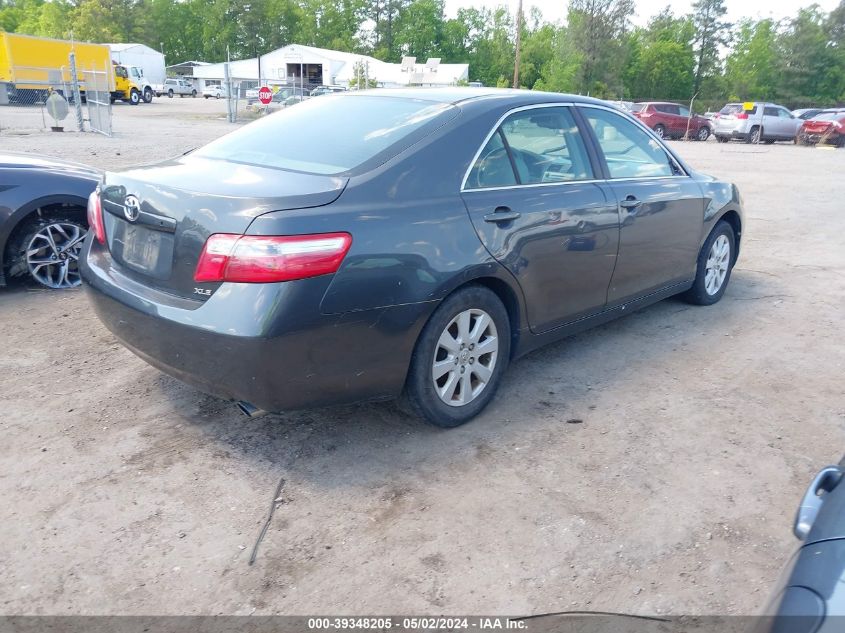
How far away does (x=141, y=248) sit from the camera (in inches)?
132

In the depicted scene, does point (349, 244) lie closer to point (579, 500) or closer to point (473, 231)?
point (473, 231)

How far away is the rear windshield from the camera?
3508 millimetres

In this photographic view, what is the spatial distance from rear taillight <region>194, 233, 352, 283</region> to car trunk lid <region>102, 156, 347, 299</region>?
53mm

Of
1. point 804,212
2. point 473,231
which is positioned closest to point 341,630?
point 473,231

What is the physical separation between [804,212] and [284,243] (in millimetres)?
10314

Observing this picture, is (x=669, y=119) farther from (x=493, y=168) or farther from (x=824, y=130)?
(x=493, y=168)

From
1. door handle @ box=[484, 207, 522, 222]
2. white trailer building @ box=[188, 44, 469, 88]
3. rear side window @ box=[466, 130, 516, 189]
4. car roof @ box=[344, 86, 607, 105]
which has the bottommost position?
door handle @ box=[484, 207, 522, 222]

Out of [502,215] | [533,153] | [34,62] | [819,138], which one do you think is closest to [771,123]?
[819,138]

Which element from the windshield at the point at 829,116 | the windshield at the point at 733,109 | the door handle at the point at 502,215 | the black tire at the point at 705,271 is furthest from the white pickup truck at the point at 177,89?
the door handle at the point at 502,215

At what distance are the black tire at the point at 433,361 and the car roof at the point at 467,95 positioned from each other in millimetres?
1099

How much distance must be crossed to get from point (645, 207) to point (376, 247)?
2.27 metres

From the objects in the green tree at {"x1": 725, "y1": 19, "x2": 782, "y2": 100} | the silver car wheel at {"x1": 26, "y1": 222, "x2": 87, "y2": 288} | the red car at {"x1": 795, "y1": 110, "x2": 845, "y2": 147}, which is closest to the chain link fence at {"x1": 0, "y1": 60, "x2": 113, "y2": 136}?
the silver car wheel at {"x1": 26, "y1": 222, "x2": 87, "y2": 288}

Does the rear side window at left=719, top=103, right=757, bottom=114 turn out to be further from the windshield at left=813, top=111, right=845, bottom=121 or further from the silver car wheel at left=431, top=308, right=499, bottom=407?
the silver car wheel at left=431, top=308, right=499, bottom=407

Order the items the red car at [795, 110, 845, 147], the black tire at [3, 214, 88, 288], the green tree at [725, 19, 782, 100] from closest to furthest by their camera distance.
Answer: the black tire at [3, 214, 88, 288] → the red car at [795, 110, 845, 147] → the green tree at [725, 19, 782, 100]
